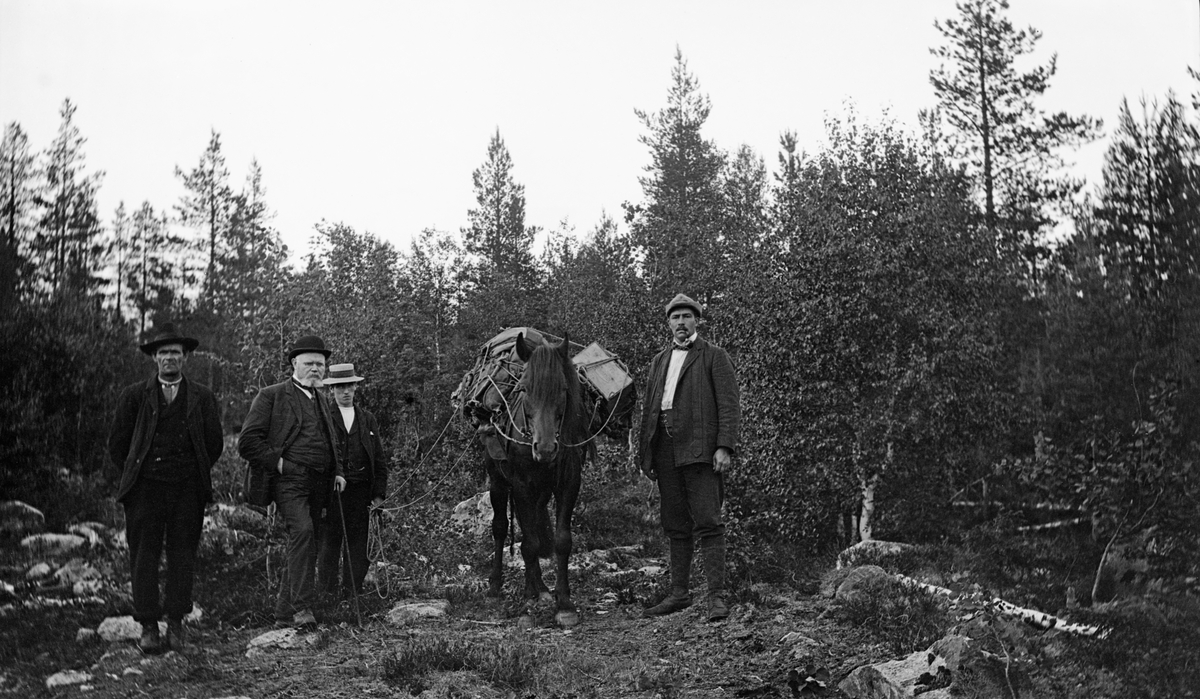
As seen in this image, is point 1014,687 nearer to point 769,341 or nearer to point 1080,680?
point 1080,680

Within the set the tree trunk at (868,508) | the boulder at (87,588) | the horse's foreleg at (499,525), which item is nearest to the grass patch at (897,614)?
the horse's foreleg at (499,525)

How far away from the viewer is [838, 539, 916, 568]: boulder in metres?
11.4

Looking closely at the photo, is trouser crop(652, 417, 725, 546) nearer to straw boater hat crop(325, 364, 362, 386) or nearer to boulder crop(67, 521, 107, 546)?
straw boater hat crop(325, 364, 362, 386)

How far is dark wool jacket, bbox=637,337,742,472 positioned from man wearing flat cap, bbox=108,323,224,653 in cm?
351

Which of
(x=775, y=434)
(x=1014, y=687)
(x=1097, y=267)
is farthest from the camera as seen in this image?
(x=1097, y=267)

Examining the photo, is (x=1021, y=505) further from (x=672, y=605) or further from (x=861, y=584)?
(x=672, y=605)

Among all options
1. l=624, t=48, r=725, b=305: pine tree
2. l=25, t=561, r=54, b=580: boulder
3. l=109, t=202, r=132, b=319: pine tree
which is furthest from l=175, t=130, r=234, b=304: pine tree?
l=25, t=561, r=54, b=580: boulder

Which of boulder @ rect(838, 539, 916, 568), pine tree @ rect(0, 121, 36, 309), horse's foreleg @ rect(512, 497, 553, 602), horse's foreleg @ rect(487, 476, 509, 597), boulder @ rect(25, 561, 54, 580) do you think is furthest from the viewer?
pine tree @ rect(0, 121, 36, 309)

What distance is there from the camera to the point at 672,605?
763cm

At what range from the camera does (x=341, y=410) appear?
8961 millimetres

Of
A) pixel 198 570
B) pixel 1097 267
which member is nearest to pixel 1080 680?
pixel 198 570

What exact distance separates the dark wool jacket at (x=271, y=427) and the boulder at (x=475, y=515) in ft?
17.9

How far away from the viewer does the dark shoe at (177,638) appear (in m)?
7.02

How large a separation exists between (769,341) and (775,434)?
4.87ft
